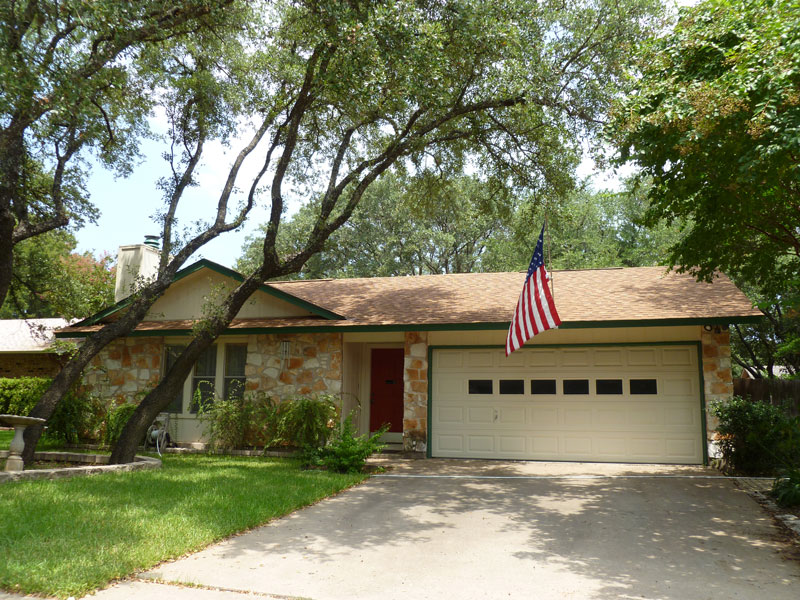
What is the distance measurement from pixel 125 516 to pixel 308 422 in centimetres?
494

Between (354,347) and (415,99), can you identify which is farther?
(354,347)

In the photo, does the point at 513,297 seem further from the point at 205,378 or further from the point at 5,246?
the point at 5,246

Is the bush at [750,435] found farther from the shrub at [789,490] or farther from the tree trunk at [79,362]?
the tree trunk at [79,362]

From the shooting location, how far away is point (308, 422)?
35.6 ft

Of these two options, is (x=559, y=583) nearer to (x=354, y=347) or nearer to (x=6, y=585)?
(x=6, y=585)

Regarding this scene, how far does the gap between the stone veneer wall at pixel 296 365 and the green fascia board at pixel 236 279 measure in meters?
0.48

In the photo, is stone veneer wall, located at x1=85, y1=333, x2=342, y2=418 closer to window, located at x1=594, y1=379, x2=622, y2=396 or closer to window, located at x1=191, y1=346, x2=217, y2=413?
window, located at x1=191, y1=346, x2=217, y2=413

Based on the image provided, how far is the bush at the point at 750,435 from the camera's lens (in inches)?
352

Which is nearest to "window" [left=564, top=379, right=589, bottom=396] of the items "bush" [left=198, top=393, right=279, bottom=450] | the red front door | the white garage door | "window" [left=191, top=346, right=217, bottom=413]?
the white garage door

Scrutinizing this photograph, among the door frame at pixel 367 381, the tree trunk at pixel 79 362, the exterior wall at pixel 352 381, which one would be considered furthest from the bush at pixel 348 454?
the tree trunk at pixel 79 362

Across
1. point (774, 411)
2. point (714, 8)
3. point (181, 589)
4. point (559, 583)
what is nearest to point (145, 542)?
point (181, 589)

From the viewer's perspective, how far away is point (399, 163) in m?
13.1

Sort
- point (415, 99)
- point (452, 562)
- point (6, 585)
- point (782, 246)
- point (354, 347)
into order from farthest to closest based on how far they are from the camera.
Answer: point (354, 347), point (415, 99), point (782, 246), point (452, 562), point (6, 585)

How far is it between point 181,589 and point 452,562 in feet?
7.26
